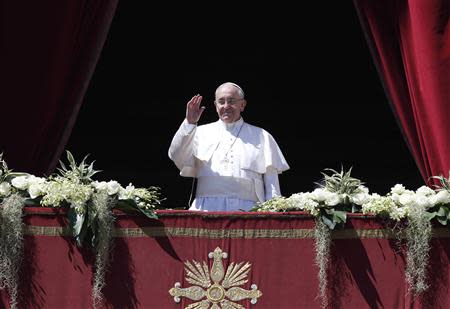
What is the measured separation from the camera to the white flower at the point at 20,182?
6.08 m

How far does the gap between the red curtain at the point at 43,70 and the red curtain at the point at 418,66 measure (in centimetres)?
210

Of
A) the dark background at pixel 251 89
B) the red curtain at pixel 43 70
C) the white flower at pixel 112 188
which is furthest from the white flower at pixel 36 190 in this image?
the dark background at pixel 251 89

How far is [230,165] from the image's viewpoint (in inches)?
282

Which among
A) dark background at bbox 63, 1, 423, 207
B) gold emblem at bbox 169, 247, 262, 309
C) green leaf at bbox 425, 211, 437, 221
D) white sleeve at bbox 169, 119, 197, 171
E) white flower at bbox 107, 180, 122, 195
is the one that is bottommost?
gold emblem at bbox 169, 247, 262, 309

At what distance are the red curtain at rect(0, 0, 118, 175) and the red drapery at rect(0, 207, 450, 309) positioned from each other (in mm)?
1743

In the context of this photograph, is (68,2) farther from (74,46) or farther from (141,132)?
(141,132)

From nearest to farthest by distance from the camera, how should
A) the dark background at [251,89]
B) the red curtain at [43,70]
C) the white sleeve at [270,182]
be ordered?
the white sleeve at [270,182] → the red curtain at [43,70] → the dark background at [251,89]

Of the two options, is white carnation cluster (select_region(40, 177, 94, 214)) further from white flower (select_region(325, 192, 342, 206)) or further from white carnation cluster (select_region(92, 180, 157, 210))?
white flower (select_region(325, 192, 342, 206))

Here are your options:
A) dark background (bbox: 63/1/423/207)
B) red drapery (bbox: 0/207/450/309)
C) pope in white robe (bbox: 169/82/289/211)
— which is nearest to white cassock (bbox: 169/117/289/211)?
pope in white robe (bbox: 169/82/289/211)

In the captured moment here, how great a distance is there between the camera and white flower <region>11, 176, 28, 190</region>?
19.9 feet

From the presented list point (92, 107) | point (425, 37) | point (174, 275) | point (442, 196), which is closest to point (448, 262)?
point (442, 196)

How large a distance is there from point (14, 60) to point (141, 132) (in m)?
2.84

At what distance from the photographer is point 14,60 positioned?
305 inches

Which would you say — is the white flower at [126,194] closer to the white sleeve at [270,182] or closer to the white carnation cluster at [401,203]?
the white carnation cluster at [401,203]
